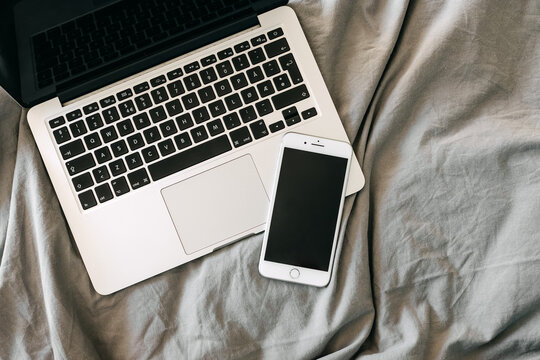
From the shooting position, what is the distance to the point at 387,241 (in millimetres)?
665

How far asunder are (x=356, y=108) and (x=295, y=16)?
0.14m

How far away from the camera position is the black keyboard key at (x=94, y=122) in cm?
67

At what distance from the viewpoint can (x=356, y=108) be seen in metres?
0.68

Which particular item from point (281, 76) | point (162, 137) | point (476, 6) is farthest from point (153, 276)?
point (476, 6)

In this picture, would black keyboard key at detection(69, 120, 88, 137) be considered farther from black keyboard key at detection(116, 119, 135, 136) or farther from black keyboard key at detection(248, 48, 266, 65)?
black keyboard key at detection(248, 48, 266, 65)

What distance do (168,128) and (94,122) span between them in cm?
9

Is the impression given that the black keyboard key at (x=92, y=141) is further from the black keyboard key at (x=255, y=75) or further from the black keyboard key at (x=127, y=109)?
the black keyboard key at (x=255, y=75)

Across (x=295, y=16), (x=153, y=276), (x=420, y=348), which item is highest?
(x=295, y=16)

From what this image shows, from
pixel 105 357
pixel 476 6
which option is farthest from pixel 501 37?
pixel 105 357

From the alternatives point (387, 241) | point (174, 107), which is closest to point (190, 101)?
point (174, 107)

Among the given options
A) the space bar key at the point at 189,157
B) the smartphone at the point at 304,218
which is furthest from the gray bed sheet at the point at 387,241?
the space bar key at the point at 189,157

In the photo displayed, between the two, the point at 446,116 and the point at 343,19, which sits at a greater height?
the point at 343,19

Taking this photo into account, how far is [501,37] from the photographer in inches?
26.6

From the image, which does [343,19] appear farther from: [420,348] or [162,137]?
[420,348]
